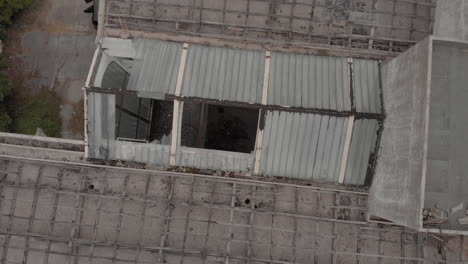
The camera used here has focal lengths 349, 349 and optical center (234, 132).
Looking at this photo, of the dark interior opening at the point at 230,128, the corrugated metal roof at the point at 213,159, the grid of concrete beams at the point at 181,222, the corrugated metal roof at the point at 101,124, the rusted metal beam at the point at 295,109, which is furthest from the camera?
the dark interior opening at the point at 230,128

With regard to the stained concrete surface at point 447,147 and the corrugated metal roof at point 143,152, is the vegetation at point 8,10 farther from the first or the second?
the stained concrete surface at point 447,147

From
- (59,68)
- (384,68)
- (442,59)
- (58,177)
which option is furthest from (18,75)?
(442,59)

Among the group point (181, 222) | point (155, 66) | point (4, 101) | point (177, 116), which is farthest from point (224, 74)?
point (4, 101)

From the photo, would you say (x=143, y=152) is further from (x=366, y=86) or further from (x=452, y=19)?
(x=452, y=19)

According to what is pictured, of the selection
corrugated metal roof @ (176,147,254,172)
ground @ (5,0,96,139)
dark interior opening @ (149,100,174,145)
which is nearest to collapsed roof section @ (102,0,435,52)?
dark interior opening @ (149,100,174,145)

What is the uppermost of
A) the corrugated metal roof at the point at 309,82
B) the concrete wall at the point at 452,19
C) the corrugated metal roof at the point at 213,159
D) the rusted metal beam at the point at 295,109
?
the concrete wall at the point at 452,19

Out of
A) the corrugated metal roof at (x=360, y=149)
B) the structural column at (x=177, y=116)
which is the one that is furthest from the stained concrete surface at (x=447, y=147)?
the structural column at (x=177, y=116)
